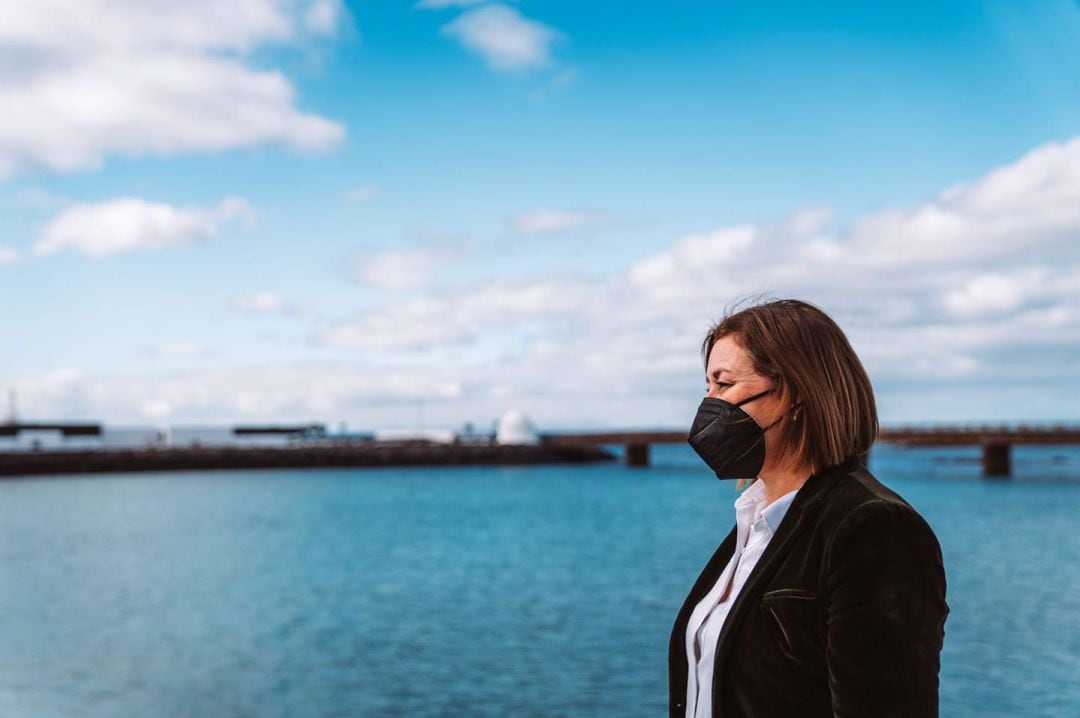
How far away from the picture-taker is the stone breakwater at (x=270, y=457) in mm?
87438

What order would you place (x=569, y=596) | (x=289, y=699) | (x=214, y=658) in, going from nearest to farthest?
(x=289, y=699) < (x=214, y=658) < (x=569, y=596)

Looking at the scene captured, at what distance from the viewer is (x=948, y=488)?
64250 millimetres

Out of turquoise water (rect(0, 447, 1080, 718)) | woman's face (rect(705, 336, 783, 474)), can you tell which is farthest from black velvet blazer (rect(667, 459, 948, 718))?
turquoise water (rect(0, 447, 1080, 718))

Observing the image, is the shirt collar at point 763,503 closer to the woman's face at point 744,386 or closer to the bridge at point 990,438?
the woman's face at point 744,386

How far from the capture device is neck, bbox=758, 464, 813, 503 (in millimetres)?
2248

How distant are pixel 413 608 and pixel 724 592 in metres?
22.0

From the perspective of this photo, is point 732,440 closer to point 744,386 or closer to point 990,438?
point 744,386

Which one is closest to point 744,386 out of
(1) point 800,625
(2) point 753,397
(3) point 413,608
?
(2) point 753,397

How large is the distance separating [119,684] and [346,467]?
8153cm

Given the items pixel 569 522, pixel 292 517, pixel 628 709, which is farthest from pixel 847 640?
pixel 292 517

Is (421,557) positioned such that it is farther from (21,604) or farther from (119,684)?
(119,684)

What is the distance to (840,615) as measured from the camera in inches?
75.0

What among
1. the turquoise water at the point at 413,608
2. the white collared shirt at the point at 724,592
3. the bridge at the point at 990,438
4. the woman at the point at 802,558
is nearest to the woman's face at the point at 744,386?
the woman at the point at 802,558

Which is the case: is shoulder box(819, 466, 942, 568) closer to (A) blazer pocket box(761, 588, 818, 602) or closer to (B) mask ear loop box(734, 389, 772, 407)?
(A) blazer pocket box(761, 588, 818, 602)
